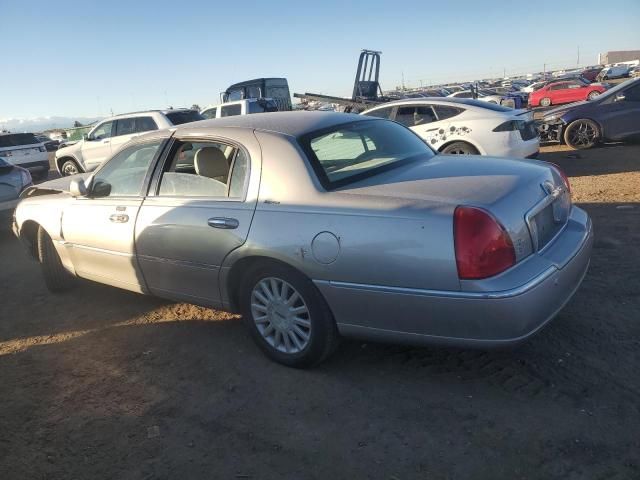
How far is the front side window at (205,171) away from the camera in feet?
11.4

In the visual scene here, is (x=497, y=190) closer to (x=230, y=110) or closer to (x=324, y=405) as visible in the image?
(x=324, y=405)

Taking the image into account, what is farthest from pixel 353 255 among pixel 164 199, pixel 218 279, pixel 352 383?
pixel 164 199

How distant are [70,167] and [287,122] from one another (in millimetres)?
12547

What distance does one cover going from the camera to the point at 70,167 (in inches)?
563

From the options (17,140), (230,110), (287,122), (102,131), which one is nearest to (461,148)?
(287,122)

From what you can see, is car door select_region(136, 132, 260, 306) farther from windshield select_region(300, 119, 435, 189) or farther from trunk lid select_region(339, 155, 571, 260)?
trunk lid select_region(339, 155, 571, 260)

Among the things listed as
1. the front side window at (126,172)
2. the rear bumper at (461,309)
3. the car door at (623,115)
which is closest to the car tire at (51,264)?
the front side window at (126,172)

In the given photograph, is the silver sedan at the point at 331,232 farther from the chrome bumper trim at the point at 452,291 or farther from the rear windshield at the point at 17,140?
the rear windshield at the point at 17,140

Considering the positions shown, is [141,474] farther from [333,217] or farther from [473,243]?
[473,243]

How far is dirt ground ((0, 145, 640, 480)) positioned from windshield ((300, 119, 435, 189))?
1209 mm

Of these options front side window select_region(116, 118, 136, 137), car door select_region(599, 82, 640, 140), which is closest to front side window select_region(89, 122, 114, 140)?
front side window select_region(116, 118, 136, 137)

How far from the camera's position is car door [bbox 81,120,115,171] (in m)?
13.2

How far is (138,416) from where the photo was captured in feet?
9.98

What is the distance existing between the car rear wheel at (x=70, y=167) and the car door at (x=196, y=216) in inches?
459
